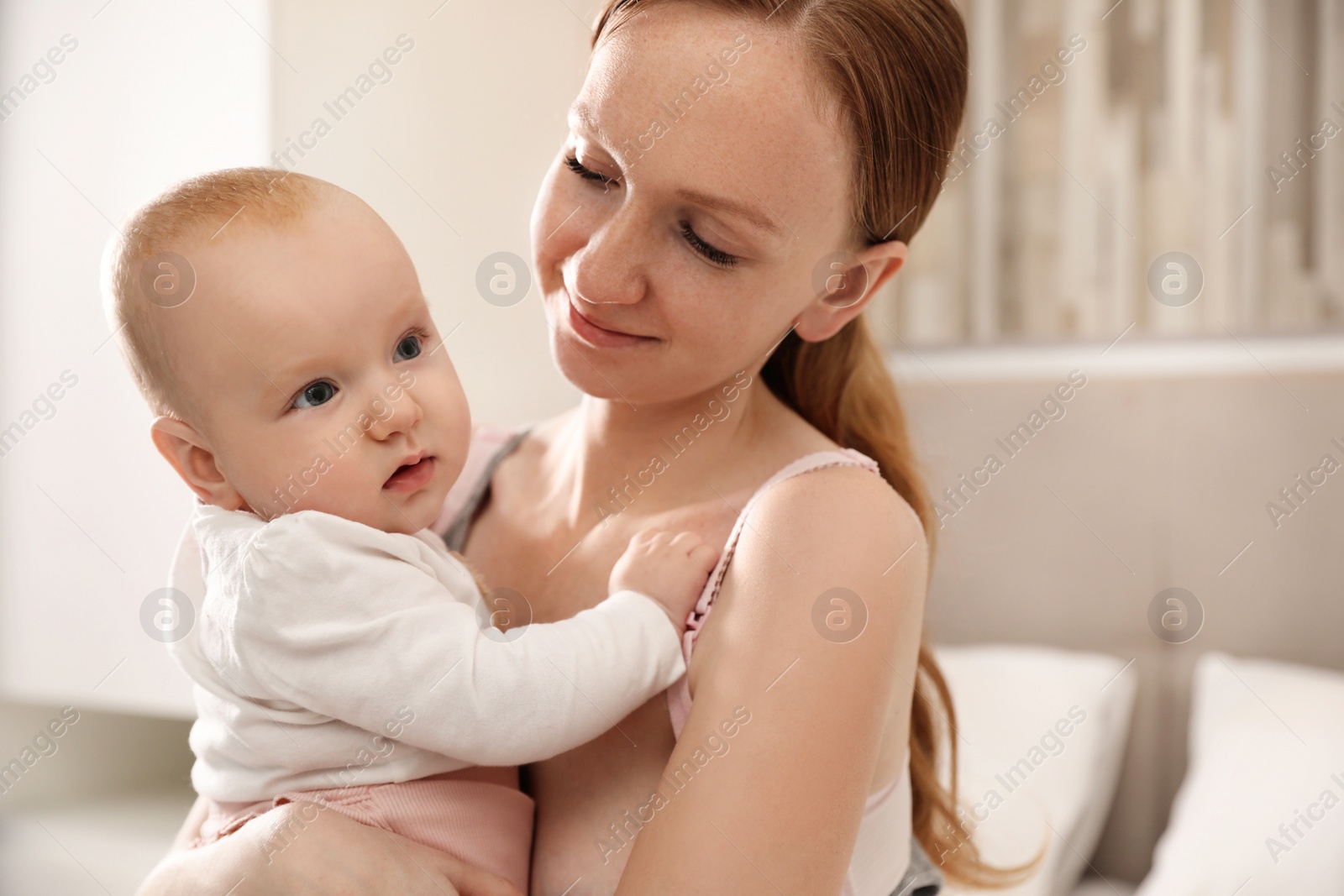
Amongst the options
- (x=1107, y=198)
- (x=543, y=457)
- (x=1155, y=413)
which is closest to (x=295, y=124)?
(x=543, y=457)

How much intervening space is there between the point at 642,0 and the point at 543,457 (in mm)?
490

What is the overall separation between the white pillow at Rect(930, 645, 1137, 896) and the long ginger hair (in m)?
0.63

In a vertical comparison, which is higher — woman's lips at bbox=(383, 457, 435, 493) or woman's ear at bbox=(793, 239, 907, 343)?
woman's lips at bbox=(383, 457, 435, 493)

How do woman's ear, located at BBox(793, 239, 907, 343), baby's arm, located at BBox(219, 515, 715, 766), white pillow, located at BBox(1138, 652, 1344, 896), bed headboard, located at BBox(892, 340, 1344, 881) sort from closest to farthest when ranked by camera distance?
baby's arm, located at BBox(219, 515, 715, 766), woman's ear, located at BBox(793, 239, 907, 343), white pillow, located at BBox(1138, 652, 1344, 896), bed headboard, located at BBox(892, 340, 1344, 881)

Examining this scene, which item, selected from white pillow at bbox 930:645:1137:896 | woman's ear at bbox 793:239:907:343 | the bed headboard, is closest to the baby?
woman's ear at bbox 793:239:907:343

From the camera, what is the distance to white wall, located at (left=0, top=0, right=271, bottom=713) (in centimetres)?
201

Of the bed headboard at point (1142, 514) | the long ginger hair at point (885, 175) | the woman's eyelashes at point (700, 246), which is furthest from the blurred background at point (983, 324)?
the woman's eyelashes at point (700, 246)

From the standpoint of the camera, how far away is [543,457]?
1149 mm

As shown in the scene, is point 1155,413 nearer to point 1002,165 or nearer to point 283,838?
point 1002,165

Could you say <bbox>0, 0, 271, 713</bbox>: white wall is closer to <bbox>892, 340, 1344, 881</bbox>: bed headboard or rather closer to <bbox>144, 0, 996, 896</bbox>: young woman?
<bbox>144, 0, 996, 896</bbox>: young woman

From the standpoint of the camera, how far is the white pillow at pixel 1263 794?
5.23ft

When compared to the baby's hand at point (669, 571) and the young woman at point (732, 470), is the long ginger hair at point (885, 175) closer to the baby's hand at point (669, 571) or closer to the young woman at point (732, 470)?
the young woman at point (732, 470)

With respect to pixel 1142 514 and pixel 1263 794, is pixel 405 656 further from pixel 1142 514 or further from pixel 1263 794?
pixel 1142 514

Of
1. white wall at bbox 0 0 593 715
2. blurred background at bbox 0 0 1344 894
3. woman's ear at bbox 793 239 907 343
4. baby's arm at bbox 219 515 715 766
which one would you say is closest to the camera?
baby's arm at bbox 219 515 715 766
